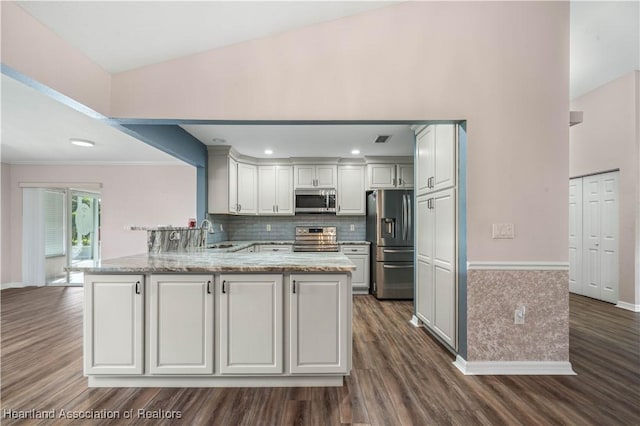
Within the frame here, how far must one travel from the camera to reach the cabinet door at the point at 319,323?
2287 mm

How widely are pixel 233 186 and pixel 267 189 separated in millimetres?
743

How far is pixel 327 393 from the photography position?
7.31ft

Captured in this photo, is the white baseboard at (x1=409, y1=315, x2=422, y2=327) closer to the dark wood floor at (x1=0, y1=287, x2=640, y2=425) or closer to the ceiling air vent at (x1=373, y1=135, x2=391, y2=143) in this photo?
the dark wood floor at (x1=0, y1=287, x2=640, y2=425)

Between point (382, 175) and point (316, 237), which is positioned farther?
point (316, 237)

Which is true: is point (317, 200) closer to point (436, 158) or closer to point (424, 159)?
point (424, 159)

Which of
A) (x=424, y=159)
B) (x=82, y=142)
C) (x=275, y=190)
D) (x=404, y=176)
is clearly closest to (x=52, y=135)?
(x=82, y=142)

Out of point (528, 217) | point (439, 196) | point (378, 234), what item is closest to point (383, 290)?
point (378, 234)

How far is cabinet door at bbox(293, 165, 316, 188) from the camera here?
5664mm

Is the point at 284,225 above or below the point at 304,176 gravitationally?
below

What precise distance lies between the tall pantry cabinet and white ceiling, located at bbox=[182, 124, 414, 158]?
2.33ft

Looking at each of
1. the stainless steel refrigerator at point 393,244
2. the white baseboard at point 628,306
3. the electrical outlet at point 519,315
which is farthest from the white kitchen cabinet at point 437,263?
the white baseboard at point 628,306

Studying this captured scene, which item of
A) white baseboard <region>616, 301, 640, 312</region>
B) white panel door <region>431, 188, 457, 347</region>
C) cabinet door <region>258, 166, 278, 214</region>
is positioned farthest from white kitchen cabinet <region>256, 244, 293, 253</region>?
white baseboard <region>616, 301, 640, 312</region>

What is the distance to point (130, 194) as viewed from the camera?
235 inches

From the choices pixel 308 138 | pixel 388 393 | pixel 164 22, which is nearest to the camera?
pixel 164 22
